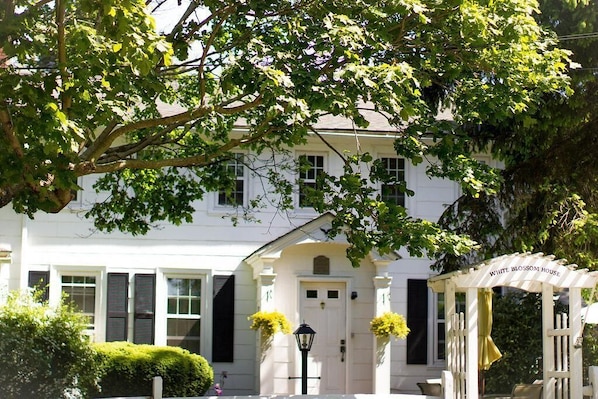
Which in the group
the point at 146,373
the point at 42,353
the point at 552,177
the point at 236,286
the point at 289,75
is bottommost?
the point at 146,373

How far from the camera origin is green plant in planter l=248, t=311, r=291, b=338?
19.6 meters

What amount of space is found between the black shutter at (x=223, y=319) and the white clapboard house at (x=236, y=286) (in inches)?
0.8

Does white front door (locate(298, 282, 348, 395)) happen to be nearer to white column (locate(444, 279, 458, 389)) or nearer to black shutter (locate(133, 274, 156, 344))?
black shutter (locate(133, 274, 156, 344))

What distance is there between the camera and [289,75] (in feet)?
37.4

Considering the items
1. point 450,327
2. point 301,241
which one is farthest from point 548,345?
point 301,241

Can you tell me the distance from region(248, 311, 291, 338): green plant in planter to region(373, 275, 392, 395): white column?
1.75 metres

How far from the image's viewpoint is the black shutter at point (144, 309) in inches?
821

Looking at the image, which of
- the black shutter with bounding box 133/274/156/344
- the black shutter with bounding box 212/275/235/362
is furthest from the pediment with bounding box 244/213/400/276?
the black shutter with bounding box 133/274/156/344

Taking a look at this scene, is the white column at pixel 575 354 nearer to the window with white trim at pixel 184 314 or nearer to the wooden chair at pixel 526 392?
the wooden chair at pixel 526 392

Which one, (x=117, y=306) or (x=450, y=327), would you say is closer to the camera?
(x=450, y=327)

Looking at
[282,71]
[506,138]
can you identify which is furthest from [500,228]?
[282,71]

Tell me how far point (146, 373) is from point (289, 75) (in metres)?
8.91

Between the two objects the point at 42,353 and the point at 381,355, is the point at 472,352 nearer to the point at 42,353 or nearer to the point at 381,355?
the point at 381,355

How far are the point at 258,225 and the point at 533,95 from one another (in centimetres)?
915
